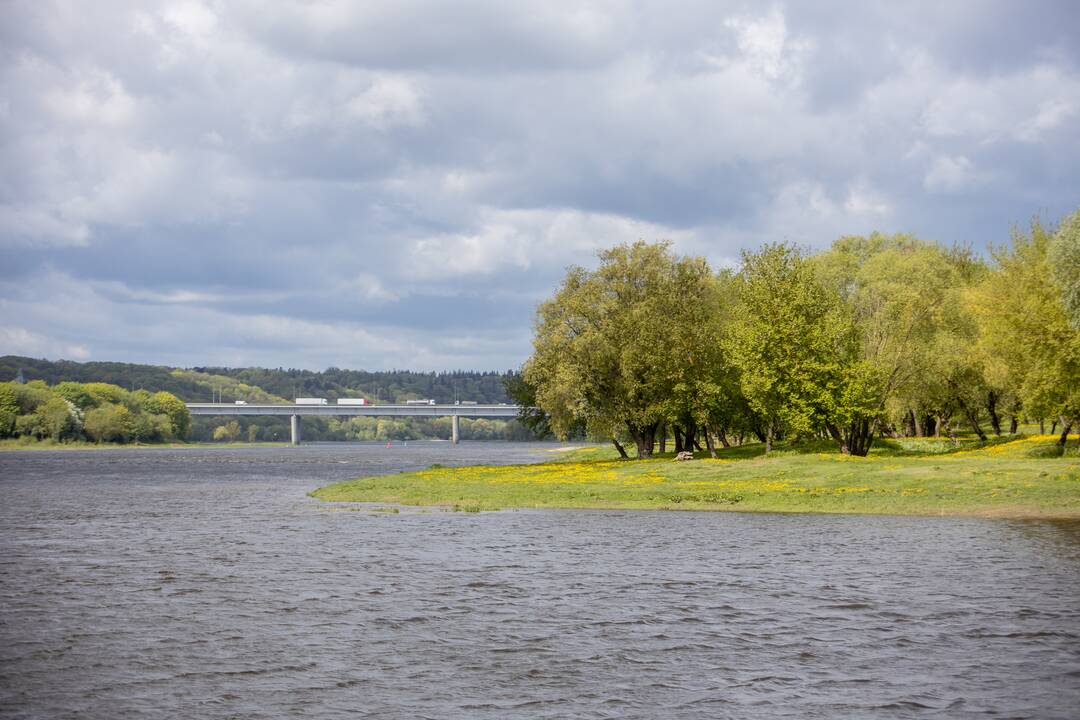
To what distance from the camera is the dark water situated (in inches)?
736

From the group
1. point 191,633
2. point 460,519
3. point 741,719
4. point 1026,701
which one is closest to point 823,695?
point 741,719

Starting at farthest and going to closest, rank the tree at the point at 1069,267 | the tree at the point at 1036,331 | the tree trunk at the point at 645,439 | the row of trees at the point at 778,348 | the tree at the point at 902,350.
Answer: the tree trunk at the point at 645,439, the tree at the point at 902,350, the row of trees at the point at 778,348, the tree at the point at 1036,331, the tree at the point at 1069,267

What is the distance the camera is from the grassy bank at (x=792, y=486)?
168 ft

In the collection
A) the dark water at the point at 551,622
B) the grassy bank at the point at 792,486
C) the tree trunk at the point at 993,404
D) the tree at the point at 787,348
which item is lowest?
the dark water at the point at 551,622

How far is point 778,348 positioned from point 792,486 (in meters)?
20.7

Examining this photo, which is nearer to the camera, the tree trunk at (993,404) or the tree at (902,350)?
the tree at (902,350)

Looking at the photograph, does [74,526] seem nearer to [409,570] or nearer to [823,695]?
[409,570]

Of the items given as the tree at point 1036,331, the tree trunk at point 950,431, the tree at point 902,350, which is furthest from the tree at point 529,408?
the tree at point 1036,331

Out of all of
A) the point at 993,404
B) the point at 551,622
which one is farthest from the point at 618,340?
the point at 551,622

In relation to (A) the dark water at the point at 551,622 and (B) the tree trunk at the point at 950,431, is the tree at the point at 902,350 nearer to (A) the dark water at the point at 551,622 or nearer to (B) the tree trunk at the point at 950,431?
(B) the tree trunk at the point at 950,431

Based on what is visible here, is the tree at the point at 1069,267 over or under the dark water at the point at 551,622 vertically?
over

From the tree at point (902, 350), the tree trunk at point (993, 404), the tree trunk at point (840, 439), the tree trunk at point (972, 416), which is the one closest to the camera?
the tree at point (902, 350)

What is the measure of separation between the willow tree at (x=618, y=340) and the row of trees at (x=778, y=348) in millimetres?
127

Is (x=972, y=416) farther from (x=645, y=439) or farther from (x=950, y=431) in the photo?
Answer: (x=645, y=439)
